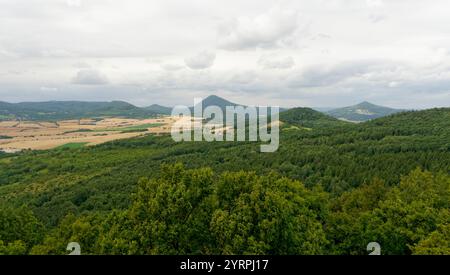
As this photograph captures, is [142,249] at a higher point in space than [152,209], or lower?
lower

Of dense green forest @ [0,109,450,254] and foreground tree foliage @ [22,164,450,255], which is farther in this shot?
dense green forest @ [0,109,450,254]

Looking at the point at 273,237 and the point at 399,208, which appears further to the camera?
the point at 399,208

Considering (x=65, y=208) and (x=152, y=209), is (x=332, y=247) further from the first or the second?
(x=65, y=208)

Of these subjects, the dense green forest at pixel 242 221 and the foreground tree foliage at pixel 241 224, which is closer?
the foreground tree foliage at pixel 241 224

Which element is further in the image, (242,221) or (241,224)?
(242,221)

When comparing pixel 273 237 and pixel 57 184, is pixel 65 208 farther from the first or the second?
pixel 273 237

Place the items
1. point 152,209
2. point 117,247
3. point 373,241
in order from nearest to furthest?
point 117,247 → point 152,209 → point 373,241

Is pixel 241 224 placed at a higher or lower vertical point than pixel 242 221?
higher
